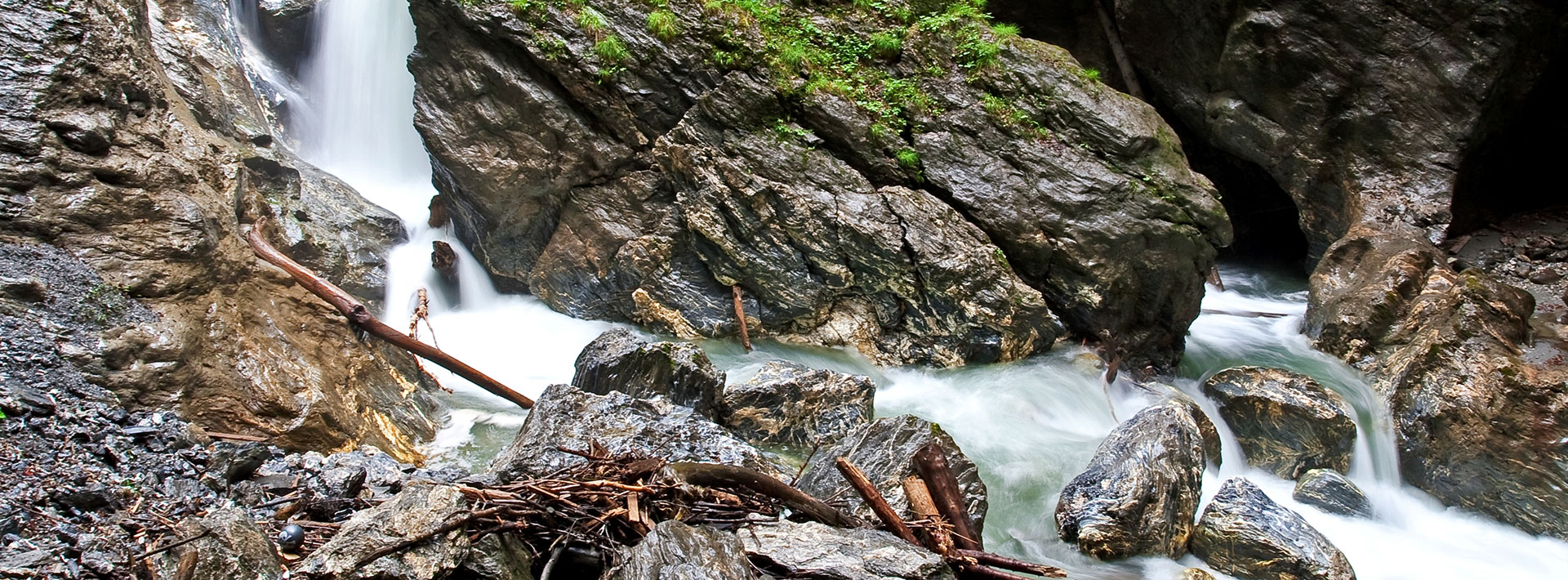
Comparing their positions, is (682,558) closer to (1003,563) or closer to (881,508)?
(881,508)

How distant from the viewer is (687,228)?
10234 mm

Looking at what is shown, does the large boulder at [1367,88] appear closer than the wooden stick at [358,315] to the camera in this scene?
No

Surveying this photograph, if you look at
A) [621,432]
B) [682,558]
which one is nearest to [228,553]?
[682,558]

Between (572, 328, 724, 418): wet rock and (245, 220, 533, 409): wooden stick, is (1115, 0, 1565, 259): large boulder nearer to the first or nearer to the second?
(572, 328, 724, 418): wet rock

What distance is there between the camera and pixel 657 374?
21.6 ft

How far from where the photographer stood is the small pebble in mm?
3094

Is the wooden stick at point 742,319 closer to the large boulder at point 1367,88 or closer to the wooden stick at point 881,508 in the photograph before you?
the wooden stick at point 881,508

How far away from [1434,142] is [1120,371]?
292 inches

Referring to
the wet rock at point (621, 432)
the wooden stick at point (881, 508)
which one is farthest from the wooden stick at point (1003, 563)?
the wet rock at point (621, 432)

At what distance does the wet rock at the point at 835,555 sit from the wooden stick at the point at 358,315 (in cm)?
470

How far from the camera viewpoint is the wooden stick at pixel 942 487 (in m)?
3.80

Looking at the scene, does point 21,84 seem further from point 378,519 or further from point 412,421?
point 378,519

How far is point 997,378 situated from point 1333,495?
11.4 ft

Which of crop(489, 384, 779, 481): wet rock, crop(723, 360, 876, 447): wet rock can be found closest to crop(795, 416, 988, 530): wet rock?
crop(489, 384, 779, 481): wet rock
